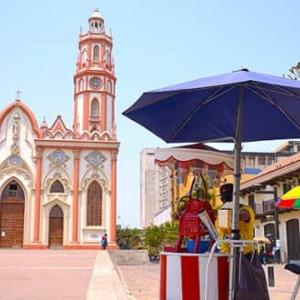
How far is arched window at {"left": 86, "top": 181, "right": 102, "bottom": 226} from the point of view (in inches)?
1406

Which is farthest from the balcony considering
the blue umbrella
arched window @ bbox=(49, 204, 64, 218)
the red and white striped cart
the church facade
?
the red and white striped cart

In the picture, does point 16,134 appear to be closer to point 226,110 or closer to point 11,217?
point 11,217

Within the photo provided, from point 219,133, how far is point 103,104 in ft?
110

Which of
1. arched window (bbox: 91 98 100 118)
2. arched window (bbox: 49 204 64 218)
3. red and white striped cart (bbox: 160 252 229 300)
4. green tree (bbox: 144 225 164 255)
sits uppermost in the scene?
arched window (bbox: 91 98 100 118)

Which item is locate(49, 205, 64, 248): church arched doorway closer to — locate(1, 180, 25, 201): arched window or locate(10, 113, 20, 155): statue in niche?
locate(1, 180, 25, 201): arched window

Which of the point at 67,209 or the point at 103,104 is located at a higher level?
the point at 103,104

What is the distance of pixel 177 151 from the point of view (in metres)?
4.66

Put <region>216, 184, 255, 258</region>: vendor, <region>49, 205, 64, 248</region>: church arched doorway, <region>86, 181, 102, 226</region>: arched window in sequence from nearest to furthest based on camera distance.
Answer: <region>216, 184, 255, 258</region>: vendor, <region>49, 205, 64, 248</region>: church arched doorway, <region>86, 181, 102, 226</region>: arched window

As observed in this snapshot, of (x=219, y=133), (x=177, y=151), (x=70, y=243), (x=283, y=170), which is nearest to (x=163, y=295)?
(x=177, y=151)

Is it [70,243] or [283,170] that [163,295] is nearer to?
[283,170]

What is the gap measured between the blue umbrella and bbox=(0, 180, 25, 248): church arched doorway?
31.9 meters

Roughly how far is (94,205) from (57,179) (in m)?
3.30

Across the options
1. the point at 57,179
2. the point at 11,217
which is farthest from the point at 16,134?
the point at 11,217

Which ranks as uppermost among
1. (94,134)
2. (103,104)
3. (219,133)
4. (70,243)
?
(103,104)
